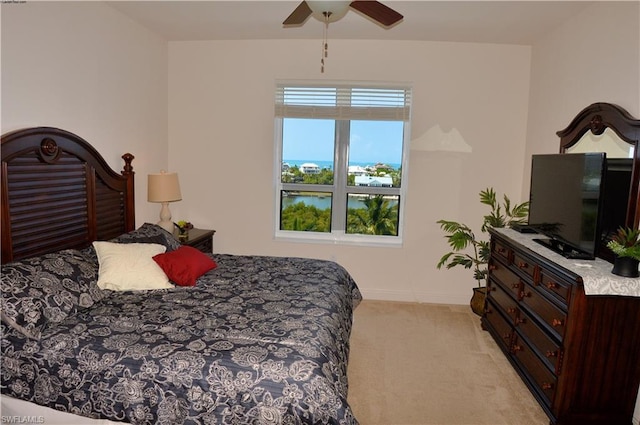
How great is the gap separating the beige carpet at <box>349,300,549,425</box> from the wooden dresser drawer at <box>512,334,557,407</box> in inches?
5.7

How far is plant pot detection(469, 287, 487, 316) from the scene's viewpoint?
402 centimetres

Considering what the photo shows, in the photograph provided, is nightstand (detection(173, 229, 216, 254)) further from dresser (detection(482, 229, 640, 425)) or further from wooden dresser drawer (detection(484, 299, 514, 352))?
dresser (detection(482, 229, 640, 425))

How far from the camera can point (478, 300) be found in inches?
160

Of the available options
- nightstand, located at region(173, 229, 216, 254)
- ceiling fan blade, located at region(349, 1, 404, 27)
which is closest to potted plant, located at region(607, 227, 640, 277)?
ceiling fan blade, located at region(349, 1, 404, 27)

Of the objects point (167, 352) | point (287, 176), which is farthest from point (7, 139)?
point (287, 176)

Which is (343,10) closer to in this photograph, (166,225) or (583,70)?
(583,70)

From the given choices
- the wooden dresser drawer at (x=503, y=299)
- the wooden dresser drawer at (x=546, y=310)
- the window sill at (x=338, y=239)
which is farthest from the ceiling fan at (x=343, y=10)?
the window sill at (x=338, y=239)

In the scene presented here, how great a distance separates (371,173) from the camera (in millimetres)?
4516

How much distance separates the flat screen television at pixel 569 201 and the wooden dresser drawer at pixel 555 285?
18 cm

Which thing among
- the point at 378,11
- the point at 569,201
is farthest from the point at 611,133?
the point at 378,11

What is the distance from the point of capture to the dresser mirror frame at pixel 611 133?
248 centimetres

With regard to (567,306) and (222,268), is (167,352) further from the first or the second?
(567,306)

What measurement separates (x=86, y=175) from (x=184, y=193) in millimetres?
1530

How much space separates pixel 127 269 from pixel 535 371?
2.61m
